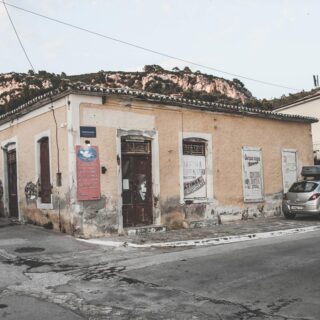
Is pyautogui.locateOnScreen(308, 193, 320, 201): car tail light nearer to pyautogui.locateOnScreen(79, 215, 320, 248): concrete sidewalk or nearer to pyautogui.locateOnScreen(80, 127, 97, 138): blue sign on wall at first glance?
pyautogui.locateOnScreen(79, 215, 320, 248): concrete sidewalk

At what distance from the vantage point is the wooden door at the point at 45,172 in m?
14.6

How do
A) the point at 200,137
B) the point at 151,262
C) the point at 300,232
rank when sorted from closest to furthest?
1. the point at 151,262
2. the point at 300,232
3. the point at 200,137

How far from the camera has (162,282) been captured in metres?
7.55

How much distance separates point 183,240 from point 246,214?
570 cm

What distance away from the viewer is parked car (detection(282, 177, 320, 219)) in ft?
55.2

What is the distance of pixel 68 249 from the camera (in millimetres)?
11164

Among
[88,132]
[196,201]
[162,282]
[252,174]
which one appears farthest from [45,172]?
[162,282]

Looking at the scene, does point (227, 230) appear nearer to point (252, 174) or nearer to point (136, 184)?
point (136, 184)

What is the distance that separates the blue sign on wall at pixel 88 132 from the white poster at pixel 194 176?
3714 mm

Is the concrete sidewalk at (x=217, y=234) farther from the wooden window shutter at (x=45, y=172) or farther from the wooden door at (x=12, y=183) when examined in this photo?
the wooden door at (x=12, y=183)

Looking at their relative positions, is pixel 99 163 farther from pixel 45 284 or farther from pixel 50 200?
pixel 45 284

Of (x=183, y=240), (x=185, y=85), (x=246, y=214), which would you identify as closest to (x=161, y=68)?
(x=185, y=85)

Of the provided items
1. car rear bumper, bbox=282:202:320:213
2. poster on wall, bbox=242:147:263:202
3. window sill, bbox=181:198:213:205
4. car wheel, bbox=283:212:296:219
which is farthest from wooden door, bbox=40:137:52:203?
car wheel, bbox=283:212:296:219

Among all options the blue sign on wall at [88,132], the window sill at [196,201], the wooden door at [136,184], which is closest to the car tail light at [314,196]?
the window sill at [196,201]
